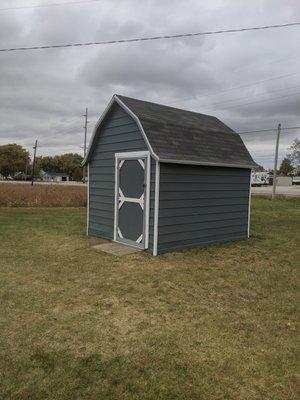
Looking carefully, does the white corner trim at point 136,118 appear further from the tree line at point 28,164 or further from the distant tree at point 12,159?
the distant tree at point 12,159

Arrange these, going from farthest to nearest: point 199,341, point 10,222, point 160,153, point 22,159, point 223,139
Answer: point 22,159
point 10,222
point 223,139
point 160,153
point 199,341

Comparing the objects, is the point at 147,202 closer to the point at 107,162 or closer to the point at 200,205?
the point at 200,205

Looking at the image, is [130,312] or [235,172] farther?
[235,172]

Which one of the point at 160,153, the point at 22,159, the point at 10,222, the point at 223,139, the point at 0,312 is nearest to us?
the point at 0,312

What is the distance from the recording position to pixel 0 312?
16.2ft

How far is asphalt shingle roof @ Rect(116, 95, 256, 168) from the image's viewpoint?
8501 millimetres

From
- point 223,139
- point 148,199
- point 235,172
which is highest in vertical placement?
point 223,139

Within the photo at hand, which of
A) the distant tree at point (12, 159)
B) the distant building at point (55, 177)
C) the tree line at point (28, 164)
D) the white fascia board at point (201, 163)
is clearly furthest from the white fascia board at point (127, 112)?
the distant building at point (55, 177)

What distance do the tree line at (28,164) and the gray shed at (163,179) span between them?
86.5 metres

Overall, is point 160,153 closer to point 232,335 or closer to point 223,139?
point 223,139

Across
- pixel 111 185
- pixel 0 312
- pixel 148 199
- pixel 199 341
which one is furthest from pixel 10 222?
pixel 199 341

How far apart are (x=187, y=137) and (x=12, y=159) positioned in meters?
98.4

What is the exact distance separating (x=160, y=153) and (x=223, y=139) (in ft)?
10.3

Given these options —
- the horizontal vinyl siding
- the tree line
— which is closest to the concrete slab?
the horizontal vinyl siding
